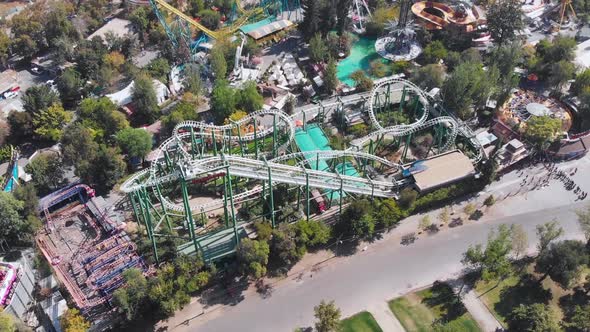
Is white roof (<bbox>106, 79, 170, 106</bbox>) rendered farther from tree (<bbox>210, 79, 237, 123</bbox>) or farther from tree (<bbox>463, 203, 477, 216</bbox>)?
tree (<bbox>463, 203, 477, 216</bbox>)

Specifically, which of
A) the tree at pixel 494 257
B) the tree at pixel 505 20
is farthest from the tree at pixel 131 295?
the tree at pixel 505 20

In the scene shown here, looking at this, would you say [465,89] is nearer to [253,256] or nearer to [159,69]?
[253,256]

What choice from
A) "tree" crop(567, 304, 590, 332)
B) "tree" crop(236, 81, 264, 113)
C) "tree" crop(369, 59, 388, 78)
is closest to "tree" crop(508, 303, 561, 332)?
"tree" crop(567, 304, 590, 332)

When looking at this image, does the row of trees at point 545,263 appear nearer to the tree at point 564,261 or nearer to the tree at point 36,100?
the tree at point 564,261

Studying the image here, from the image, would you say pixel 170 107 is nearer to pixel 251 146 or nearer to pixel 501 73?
pixel 251 146

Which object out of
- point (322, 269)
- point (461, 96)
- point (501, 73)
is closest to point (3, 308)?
point (322, 269)

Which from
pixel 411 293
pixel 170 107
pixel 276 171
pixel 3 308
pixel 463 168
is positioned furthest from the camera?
pixel 170 107

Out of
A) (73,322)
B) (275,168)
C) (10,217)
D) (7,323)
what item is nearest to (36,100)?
(10,217)
